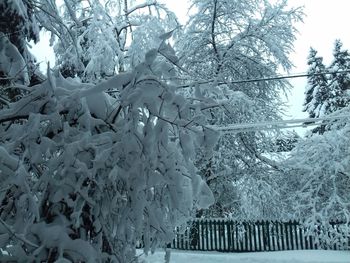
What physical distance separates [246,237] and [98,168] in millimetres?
11272

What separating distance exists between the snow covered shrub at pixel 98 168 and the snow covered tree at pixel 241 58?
399 inches

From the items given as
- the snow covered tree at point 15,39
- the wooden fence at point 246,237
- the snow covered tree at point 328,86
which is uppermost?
the snow covered tree at point 328,86

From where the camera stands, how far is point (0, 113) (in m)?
2.26

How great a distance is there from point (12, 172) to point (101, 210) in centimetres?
47

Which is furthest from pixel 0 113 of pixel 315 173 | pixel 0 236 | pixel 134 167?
pixel 315 173

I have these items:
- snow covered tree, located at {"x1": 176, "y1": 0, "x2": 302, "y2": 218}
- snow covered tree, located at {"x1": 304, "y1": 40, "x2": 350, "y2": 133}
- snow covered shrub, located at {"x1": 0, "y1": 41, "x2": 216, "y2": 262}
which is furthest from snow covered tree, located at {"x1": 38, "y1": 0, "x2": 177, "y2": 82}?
snow covered tree, located at {"x1": 304, "y1": 40, "x2": 350, "y2": 133}

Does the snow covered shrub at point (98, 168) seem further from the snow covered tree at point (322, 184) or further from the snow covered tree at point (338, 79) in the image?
the snow covered tree at point (338, 79)

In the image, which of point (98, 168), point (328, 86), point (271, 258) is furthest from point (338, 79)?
point (98, 168)

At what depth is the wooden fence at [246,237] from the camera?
39.0ft

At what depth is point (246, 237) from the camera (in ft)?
40.7

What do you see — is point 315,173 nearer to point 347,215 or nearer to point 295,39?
point 347,215

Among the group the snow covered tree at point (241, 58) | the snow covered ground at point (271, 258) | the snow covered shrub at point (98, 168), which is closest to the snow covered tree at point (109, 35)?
the snow covered tree at point (241, 58)

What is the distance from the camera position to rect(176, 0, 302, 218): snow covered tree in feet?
40.8

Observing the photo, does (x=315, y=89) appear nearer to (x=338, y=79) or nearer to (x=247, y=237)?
(x=338, y=79)
